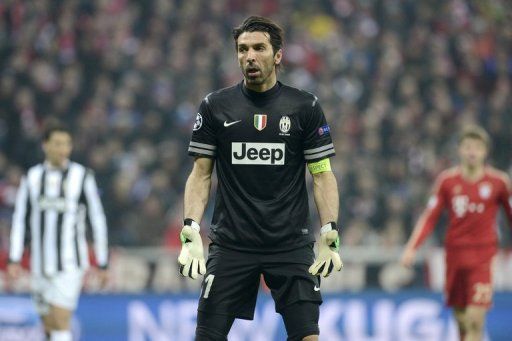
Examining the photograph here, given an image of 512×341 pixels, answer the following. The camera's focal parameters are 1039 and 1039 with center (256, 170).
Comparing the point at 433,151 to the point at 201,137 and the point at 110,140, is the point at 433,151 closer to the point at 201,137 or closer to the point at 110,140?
the point at 110,140

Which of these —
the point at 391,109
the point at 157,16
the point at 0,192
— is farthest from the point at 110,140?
the point at 391,109

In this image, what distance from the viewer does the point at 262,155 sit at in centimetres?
507

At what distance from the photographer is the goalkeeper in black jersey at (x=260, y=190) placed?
5.04 meters

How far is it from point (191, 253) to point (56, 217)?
3409mm

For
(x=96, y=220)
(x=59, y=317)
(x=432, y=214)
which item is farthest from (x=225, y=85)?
(x=59, y=317)

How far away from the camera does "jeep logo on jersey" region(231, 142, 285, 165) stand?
16.6 feet

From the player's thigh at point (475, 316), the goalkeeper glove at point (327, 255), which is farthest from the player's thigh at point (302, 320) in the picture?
the player's thigh at point (475, 316)

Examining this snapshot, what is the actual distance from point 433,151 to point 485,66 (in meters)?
2.36

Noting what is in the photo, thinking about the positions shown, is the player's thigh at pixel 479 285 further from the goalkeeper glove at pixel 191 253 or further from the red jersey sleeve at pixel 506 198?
the goalkeeper glove at pixel 191 253

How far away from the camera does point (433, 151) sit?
45.7 ft

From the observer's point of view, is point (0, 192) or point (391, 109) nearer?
point (0, 192)

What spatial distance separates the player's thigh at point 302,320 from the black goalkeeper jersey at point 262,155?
0.30 metres

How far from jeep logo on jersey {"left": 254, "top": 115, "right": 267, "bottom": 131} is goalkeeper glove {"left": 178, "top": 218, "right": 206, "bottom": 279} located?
0.56 metres

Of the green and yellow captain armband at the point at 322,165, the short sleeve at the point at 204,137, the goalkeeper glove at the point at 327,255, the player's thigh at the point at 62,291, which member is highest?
the short sleeve at the point at 204,137
